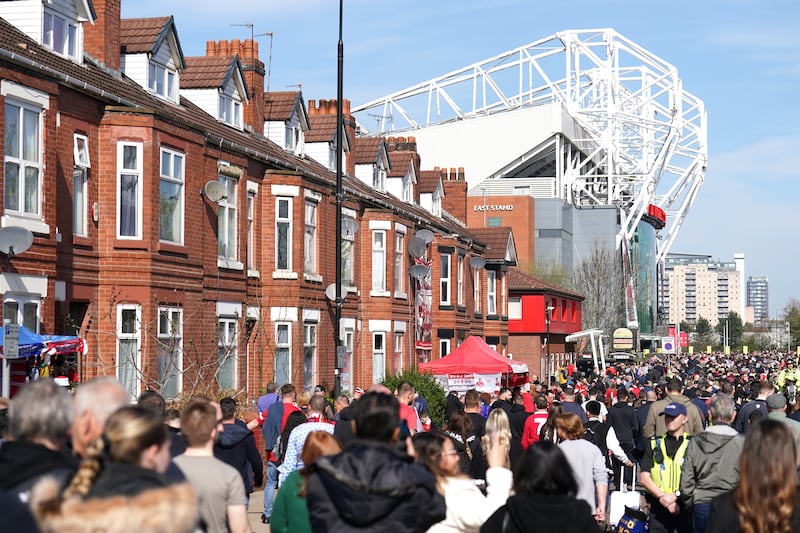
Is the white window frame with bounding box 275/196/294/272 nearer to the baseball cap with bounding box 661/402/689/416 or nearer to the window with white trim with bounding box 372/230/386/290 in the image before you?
the window with white trim with bounding box 372/230/386/290

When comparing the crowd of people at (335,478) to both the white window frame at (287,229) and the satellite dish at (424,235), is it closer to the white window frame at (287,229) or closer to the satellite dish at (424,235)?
the white window frame at (287,229)

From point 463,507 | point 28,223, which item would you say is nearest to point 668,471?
point 463,507

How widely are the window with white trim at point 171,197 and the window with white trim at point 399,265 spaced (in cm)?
1346

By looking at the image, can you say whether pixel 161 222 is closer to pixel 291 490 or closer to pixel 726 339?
pixel 291 490

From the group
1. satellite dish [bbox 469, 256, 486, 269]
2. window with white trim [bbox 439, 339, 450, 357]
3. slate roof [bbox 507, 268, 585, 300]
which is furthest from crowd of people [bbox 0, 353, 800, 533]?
slate roof [bbox 507, 268, 585, 300]

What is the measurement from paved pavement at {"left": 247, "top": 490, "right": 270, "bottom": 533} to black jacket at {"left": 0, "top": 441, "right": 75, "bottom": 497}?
924 centimetres

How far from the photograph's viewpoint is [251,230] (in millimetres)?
27578

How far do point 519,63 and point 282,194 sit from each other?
95406 millimetres

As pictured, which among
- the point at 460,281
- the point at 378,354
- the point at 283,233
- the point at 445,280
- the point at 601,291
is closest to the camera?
the point at 283,233

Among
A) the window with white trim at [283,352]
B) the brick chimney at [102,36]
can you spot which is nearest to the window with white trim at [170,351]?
the window with white trim at [283,352]

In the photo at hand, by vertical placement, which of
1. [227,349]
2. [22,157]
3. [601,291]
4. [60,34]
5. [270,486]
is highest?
[60,34]

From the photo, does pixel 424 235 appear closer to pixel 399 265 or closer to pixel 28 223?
pixel 399 265

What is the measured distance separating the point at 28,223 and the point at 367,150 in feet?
78.1

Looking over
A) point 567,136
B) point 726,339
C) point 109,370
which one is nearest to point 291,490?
point 109,370
